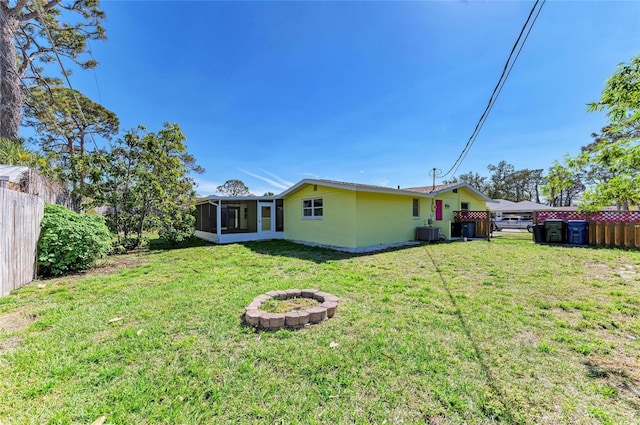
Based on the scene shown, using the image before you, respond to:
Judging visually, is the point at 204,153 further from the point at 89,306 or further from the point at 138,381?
the point at 138,381

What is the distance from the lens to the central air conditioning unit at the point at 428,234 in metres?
12.1

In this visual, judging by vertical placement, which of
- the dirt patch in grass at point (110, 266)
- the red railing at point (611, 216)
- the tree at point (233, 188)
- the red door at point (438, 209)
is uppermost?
the tree at point (233, 188)

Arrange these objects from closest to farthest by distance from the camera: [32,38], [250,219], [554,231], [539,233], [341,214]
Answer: [341,214] < [554,231] < [539,233] < [32,38] < [250,219]

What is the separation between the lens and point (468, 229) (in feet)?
47.2

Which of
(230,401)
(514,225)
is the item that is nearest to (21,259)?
(230,401)

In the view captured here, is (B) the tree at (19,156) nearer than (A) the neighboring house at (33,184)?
No

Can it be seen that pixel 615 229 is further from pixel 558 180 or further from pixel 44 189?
pixel 44 189

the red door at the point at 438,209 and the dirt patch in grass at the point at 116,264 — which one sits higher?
the red door at the point at 438,209

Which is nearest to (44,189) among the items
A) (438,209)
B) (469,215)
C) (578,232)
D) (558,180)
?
(558,180)

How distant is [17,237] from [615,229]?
1848cm

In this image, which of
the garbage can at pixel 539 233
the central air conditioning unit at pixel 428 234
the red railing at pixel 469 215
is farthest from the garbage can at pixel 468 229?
the central air conditioning unit at pixel 428 234

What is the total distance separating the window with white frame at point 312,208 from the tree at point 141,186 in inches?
204

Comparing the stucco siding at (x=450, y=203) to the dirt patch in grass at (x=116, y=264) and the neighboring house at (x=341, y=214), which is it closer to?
the neighboring house at (x=341, y=214)

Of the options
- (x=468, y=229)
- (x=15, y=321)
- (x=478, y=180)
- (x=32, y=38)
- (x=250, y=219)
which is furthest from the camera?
(x=478, y=180)
